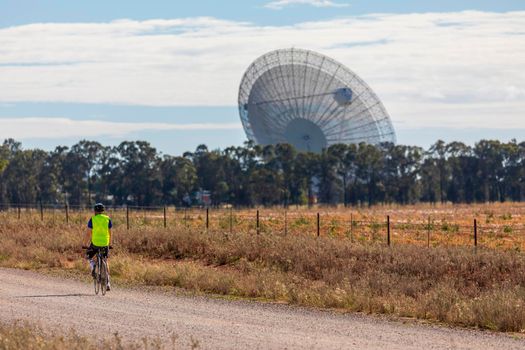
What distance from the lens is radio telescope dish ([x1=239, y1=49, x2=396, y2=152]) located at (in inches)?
4141

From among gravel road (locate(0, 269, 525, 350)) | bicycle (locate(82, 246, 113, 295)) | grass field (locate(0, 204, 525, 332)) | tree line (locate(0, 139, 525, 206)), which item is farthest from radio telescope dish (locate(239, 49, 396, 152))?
gravel road (locate(0, 269, 525, 350))

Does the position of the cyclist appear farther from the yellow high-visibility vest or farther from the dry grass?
the dry grass

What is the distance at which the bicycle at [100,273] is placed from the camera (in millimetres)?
24422

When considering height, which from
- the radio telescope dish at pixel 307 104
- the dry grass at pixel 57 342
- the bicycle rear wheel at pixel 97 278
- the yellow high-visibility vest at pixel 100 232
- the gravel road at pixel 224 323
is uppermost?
the radio telescope dish at pixel 307 104

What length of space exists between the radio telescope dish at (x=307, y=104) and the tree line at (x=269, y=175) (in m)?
8.53

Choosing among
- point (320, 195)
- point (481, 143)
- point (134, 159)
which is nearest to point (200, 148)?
point (134, 159)

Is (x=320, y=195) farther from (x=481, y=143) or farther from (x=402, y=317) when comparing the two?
(x=402, y=317)

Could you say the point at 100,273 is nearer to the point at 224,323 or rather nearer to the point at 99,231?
the point at 99,231

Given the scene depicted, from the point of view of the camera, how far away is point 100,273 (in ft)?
80.3

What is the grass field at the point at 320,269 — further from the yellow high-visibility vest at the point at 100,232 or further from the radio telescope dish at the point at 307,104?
the radio telescope dish at the point at 307,104

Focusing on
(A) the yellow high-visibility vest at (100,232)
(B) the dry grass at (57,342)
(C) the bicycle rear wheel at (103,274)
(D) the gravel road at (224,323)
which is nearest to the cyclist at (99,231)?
(A) the yellow high-visibility vest at (100,232)

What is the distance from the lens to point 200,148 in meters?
164

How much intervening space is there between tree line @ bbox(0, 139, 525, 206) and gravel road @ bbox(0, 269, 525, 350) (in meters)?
104

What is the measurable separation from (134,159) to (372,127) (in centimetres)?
4909
